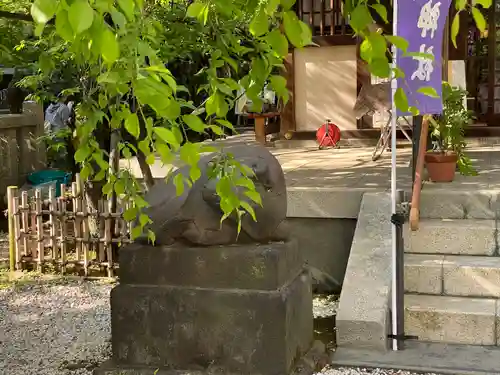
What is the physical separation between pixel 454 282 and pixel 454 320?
0.43 meters

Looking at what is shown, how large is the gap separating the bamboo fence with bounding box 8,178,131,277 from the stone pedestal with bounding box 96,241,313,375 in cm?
267

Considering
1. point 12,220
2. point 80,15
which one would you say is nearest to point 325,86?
point 12,220

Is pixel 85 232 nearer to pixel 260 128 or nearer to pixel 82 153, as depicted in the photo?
pixel 82 153

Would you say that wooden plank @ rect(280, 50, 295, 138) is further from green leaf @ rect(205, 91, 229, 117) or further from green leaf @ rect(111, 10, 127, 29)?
green leaf @ rect(111, 10, 127, 29)

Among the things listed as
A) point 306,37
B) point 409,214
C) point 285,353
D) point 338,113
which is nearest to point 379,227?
point 409,214

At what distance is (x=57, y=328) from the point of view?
618 cm

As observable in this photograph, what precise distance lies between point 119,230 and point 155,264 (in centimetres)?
284

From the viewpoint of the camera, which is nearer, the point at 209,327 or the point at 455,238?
the point at 209,327

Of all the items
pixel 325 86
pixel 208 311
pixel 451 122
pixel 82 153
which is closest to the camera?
pixel 82 153

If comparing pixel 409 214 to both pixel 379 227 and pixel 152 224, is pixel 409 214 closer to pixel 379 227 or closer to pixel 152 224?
pixel 379 227

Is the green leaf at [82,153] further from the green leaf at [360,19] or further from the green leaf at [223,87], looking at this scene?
the green leaf at [360,19]

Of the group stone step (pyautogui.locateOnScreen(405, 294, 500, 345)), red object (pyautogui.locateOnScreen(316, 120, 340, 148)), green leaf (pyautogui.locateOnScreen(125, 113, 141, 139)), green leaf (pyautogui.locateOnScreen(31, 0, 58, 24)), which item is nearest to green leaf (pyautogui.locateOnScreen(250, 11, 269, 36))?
green leaf (pyautogui.locateOnScreen(125, 113, 141, 139))

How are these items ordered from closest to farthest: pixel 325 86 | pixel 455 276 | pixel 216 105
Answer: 1. pixel 216 105
2. pixel 455 276
3. pixel 325 86

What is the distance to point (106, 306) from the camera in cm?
673
